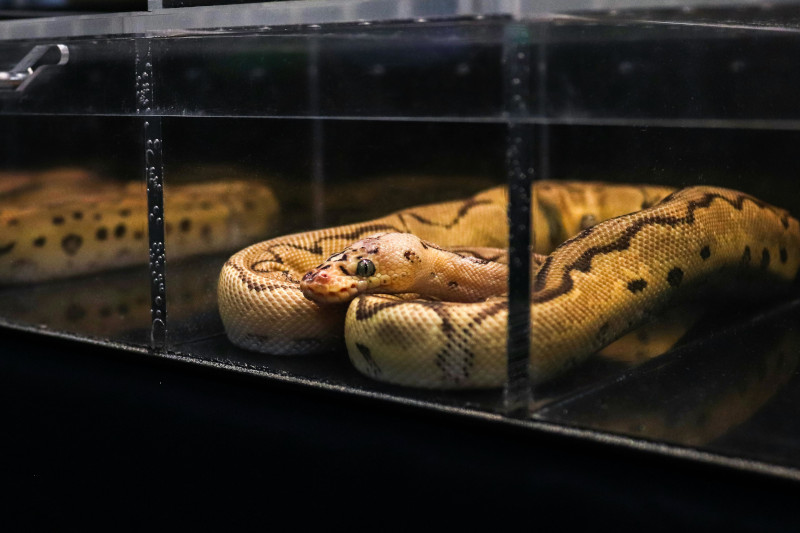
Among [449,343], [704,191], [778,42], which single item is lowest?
[449,343]

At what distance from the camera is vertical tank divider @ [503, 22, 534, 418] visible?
1.44 m

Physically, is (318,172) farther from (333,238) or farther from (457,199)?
(457,199)

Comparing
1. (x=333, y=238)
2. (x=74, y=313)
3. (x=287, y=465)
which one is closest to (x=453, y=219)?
(x=333, y=238)

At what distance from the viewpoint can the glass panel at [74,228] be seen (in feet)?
7.33

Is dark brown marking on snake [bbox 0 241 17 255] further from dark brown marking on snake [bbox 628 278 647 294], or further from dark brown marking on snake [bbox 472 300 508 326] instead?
dark brown marking on snake [bbox 628 278 647 294]

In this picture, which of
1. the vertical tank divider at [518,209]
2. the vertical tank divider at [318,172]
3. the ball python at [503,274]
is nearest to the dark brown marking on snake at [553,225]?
the ball python at [503,274]

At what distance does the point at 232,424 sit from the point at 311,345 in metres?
0.31

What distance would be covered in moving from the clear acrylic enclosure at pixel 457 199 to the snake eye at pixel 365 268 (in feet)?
0.04

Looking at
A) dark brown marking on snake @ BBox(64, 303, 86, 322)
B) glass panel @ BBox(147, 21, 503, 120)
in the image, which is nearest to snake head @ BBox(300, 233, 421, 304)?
glass panel @ BBox(147, 21, 503, 120)

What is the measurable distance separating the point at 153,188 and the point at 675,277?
1183mm

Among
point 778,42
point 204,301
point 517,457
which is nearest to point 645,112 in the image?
point 778,42

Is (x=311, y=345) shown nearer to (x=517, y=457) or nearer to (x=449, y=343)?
(x=449, y=343)

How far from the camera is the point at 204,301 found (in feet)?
7.15

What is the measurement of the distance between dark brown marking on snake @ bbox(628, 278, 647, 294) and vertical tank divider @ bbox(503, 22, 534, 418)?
433 millimetres
